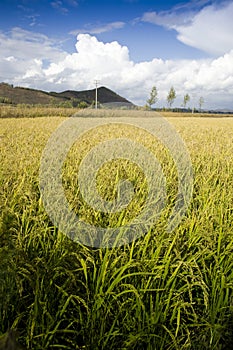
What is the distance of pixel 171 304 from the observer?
167 centimetres

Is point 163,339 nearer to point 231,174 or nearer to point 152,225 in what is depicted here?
point 152,225

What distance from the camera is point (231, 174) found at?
3.92m

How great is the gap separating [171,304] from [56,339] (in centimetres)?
61

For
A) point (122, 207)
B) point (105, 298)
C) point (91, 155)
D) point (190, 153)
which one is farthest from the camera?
point (190, 153)

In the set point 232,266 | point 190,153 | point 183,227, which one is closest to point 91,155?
point 190,153

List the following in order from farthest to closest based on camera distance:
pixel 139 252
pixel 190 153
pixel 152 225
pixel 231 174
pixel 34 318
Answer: pixel 190 153, pixel 231 174, pixel 152 225, pixel 139 252, pixel 34 318

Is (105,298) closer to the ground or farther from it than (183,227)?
closer to the ground

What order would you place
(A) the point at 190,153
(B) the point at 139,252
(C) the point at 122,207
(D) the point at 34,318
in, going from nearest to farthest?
1. (D) the point at 34,318
2. (B) the point at 139,252
3. (C) the point at 122,207
4. (A) the point at 190,153

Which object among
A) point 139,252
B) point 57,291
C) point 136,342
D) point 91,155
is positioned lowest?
point 136,342

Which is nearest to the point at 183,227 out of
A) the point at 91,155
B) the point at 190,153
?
the point at 91,155

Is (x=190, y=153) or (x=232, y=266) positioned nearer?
(x=232, y=266)

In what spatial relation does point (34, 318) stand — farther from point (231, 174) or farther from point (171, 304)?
point (231, 174)

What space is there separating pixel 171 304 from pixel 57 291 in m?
0.60

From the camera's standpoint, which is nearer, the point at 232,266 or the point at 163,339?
the point at 163,339
